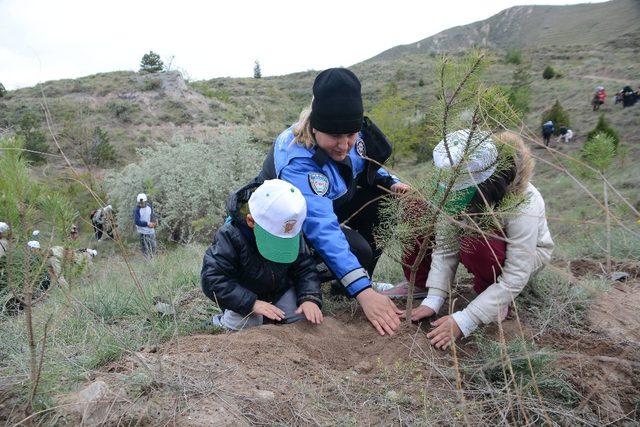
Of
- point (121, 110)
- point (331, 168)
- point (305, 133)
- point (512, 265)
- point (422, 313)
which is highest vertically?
point (121, 110)

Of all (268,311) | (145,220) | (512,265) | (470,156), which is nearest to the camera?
(470,156)

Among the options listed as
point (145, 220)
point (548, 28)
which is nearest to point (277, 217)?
point (145, 220)

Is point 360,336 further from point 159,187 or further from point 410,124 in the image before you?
point 410,124

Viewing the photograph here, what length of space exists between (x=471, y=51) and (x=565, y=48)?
43092 mm

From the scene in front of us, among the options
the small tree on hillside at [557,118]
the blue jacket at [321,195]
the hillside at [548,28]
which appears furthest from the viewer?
the hillside at [548,28]

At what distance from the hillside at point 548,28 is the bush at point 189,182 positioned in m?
33.7

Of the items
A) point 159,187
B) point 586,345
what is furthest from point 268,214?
point 159,187

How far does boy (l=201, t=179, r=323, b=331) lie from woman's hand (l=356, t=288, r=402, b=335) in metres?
0.26

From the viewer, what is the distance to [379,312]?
7.81 ft

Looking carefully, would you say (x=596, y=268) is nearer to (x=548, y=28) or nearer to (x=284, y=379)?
(x=284, y=379)

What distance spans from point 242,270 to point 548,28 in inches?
3527

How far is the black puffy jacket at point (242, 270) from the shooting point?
249 cm

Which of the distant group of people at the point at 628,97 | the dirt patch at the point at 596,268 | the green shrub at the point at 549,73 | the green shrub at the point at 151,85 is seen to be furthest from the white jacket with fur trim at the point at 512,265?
the green shrub at the point at 151,85

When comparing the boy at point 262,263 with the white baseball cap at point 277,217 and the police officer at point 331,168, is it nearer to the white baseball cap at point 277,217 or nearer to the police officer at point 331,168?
the white baseball cap at point 277,217
